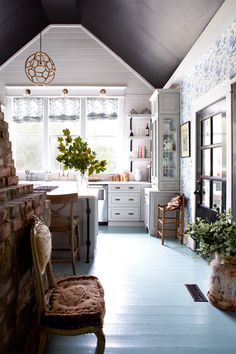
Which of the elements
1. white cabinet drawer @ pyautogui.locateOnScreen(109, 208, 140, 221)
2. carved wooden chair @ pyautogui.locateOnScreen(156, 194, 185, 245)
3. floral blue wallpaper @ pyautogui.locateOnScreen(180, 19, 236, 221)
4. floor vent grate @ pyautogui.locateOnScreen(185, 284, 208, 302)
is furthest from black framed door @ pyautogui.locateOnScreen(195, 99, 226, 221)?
white cabinet drawer @ pyautogui.locateOnScreen(109, 208, 140, 221)

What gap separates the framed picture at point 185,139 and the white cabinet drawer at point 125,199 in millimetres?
1501

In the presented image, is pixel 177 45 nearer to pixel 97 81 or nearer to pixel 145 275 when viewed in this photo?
pixel 97 81

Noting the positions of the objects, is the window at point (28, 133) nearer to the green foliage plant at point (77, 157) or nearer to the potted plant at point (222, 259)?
the green foliage plant at point (77, 157)

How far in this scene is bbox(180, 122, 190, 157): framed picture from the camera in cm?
494

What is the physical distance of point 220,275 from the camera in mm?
2721

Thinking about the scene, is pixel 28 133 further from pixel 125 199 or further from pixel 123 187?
pixel 125 199

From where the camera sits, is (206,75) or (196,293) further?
(206,75)

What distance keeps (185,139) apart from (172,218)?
4.44 feet

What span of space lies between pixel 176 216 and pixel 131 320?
285 centimetres

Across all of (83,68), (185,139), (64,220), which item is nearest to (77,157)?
(64,220)

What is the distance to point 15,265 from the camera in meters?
1.75

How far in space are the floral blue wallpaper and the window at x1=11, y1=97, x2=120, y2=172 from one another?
2.10m

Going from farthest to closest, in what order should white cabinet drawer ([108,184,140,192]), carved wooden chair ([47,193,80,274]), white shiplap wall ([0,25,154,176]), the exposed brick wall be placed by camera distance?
white shiplap wall ([0,25,154,176])
white cabinet drawer ([108,184,140,192])
carved wooden chair ([47,193,80,274])
the exposed brick wall

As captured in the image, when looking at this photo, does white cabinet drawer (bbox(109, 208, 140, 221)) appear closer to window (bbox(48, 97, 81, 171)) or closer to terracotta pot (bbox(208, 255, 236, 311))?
window (bbox(48, 97, 81, 171))
